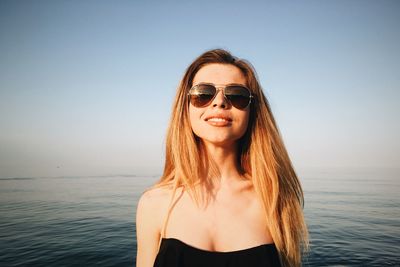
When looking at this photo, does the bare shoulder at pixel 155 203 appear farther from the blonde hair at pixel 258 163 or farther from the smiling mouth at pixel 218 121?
the smiling mouth at pixel 218 121

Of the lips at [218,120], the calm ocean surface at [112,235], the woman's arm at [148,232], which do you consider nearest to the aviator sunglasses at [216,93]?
the lips at [218,120]

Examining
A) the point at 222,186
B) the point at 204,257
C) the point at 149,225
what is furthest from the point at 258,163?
the point at 149,225

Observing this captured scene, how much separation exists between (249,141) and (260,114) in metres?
0.40

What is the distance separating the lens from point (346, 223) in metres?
17.6

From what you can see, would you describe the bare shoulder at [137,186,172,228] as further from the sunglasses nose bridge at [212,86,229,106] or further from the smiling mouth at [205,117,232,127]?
the sunglasses nose bridge at [212,86,229,106]

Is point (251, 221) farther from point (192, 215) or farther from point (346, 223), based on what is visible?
point (346, 223)

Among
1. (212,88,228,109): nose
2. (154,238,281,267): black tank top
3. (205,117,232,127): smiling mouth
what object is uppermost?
(212,88,228,109): nose

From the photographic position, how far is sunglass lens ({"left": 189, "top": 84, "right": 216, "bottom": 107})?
8.63 feet

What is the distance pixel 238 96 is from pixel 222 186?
1.12m

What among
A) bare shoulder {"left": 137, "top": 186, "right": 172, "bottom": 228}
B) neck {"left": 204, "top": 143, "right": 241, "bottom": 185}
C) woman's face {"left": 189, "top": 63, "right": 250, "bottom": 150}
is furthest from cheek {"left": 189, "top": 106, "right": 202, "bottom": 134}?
bare shoulder {"left": 137, "top": 186, "right": 172, "bottom": 228}

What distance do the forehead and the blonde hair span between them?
0.07 meters

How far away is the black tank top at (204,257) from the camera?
223cm

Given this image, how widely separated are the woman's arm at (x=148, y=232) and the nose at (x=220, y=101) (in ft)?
4.31

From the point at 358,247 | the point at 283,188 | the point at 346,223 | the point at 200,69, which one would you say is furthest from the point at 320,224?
the point at 200,69
